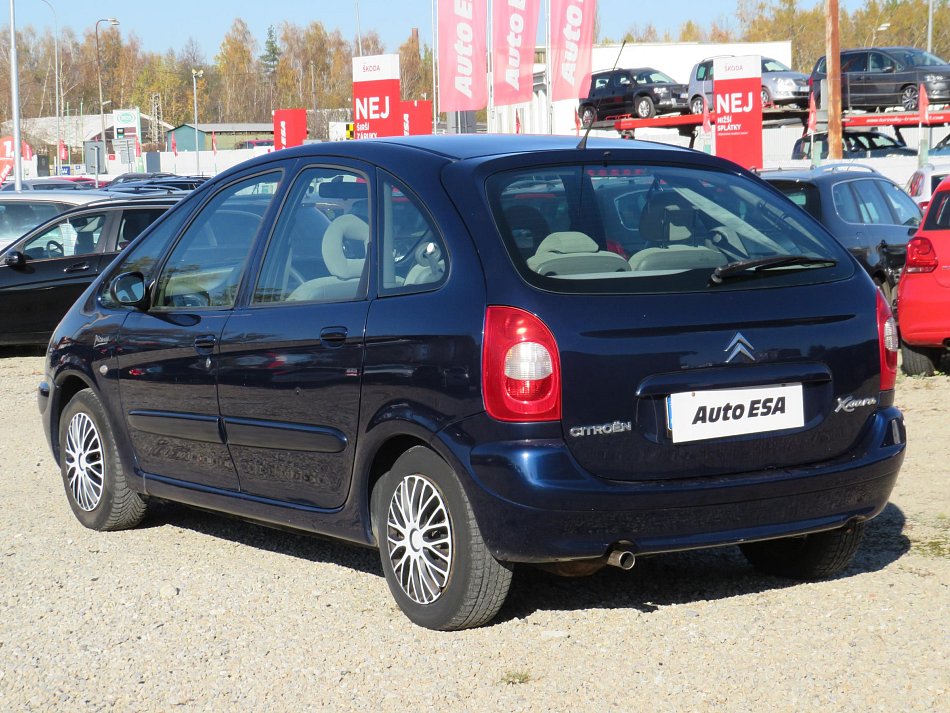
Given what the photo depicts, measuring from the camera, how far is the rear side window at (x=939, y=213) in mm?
9773

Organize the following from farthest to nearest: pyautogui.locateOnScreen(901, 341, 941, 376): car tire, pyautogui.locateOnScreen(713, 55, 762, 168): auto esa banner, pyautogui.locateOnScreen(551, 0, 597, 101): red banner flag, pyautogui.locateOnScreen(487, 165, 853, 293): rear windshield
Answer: pyautogui.locateOnScreen(551, 0, 597, 101): red banner flag < pyautogui.locateOnScreen(713, 55, 762, 168): auto esa banner < pyautogui.locateOnScreen(901, 341, 941, 376): car tire < pyautogui.locateOnScreen(487, 165, 853, 293): rear windshield

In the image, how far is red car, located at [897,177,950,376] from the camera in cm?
969

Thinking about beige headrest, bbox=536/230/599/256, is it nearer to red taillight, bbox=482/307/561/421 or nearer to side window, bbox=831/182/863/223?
red taillight, bbox=482/307/561/421

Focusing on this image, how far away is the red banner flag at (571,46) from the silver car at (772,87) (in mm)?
16949

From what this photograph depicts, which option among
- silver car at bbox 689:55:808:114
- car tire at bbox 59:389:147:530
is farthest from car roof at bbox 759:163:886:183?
silver car at bbox 689:55:808:114

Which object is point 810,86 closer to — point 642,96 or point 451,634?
point 642,96

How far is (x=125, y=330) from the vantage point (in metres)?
5.98

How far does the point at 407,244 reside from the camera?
15.2 feet

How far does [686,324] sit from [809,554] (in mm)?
1279

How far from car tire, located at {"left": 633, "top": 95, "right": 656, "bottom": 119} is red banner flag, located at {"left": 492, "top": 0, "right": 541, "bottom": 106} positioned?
17615 millimetres

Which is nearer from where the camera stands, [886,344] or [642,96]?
[886,344]

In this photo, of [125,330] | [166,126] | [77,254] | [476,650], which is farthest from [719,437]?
[166,126]

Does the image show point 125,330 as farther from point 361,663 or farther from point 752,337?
point 752,337

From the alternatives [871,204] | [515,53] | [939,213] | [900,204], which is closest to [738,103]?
[515,53]
